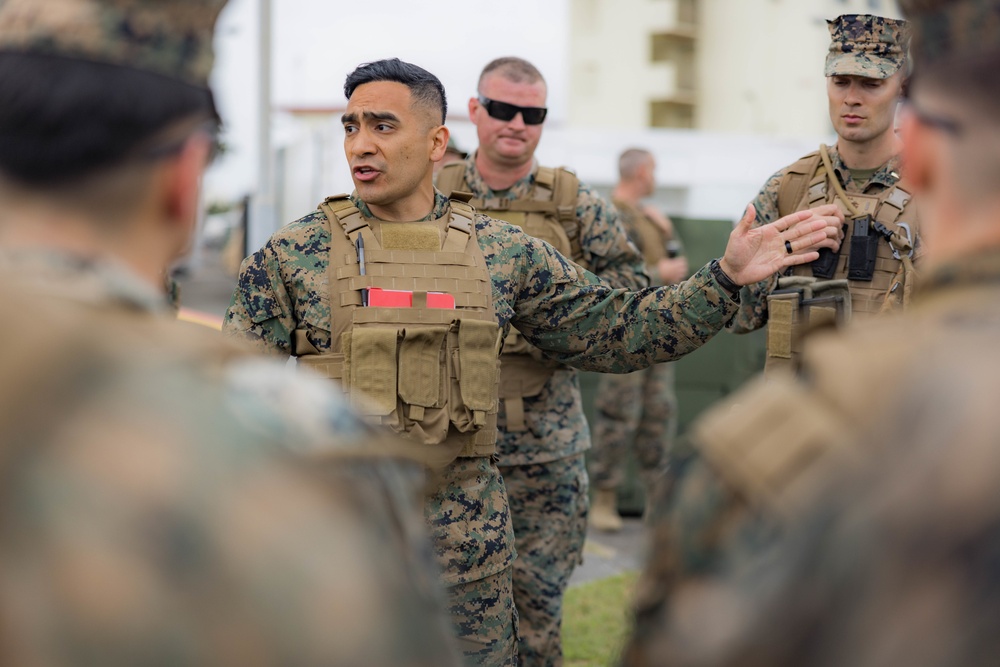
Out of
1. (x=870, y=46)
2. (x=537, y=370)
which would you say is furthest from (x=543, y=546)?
(x=870, y=46)

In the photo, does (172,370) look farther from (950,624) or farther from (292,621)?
(950,624)

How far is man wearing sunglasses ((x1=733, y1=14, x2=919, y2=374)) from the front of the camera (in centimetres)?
376

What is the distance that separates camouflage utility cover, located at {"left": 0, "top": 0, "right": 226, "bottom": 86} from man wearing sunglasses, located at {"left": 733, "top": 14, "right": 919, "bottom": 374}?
2.63 m

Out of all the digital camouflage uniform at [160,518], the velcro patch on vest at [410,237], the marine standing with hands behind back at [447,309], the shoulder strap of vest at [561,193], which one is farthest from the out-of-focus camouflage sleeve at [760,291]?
the digital camouflage uniform at [160,518]

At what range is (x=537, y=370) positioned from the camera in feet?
14.9

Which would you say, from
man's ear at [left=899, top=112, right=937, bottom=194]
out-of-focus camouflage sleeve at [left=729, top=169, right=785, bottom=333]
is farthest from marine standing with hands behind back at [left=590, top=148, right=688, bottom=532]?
man's ear at [left=899, top=112, right=937, bottom=194]

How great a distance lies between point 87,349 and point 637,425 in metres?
6.25

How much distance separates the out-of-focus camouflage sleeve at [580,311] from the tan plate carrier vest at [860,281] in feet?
1.68

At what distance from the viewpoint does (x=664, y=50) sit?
124 feet

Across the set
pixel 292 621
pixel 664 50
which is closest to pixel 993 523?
pixel 292 621

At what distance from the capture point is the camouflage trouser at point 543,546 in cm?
443

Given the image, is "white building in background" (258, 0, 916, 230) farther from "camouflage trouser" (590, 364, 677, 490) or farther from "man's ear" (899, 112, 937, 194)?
"man's ear" (899, 112, 937, 194)

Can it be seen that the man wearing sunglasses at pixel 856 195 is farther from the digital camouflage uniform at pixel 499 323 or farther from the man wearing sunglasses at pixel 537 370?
the man wearing sunglasses at pixel 537 370

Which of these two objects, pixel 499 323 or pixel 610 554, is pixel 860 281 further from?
pixel 610 554
